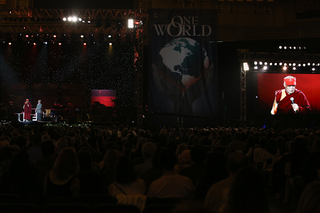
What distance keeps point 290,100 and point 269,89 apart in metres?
1.44

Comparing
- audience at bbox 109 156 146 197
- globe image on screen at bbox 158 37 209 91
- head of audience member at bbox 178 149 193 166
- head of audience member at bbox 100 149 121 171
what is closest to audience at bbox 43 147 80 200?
audience at bbox 109 156 146 197

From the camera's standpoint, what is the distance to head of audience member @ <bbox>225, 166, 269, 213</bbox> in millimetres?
1731

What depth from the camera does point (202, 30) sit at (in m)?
18.5

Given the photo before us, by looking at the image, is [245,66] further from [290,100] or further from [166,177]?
[166,177]

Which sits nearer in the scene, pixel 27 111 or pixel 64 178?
pixel 64 178

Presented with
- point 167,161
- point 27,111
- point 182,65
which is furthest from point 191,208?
A: point 27,111

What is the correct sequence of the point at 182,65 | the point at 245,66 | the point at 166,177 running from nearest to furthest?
the point at 166,177
the point at 182,65
the point at 245,66

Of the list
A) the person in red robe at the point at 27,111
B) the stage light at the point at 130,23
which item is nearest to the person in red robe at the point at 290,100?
Result: the stage light at the point at 130,23

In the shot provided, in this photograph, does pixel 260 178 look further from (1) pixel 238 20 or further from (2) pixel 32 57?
(2) pixel 32 57

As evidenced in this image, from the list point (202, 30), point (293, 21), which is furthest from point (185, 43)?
point (293, 21)

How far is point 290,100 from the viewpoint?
21.0 meters

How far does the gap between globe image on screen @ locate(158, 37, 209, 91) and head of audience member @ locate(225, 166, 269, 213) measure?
16.5m

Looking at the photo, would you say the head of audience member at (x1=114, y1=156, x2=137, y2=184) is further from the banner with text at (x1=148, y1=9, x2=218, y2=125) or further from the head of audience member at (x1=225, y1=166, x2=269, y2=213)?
the banner with text at (x1=148, y1=9, x2=218, y2=125)

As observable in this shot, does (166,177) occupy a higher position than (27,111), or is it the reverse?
(27,111)
